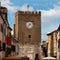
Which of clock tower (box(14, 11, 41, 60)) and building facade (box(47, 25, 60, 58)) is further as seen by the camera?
clock tower (box(14, 11, 41, 60))

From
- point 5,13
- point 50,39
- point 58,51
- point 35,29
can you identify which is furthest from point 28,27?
point 5,13

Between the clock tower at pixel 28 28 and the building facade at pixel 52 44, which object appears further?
the clock tower at pixel 28 28

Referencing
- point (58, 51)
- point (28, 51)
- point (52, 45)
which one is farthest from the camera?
point (28, 51)

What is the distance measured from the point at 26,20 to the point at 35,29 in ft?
14.0

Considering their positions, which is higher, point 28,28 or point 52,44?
point 28,28

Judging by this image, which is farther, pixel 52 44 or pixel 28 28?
pixel 28 28

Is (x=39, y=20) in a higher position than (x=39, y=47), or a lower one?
higher

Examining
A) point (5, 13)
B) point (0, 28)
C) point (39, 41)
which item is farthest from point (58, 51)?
point (39, 41)

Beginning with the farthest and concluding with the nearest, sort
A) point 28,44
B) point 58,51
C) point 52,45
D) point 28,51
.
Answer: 1. point 28,44
2. point 28,51
3. point 52,45
4. point 58,51

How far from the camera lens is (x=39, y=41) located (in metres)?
122

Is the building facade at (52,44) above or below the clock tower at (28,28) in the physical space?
below

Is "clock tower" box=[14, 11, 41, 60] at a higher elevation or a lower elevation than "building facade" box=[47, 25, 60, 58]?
higher

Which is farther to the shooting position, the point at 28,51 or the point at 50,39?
the point at 28,51

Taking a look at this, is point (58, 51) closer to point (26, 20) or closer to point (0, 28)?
point (0, 28)
